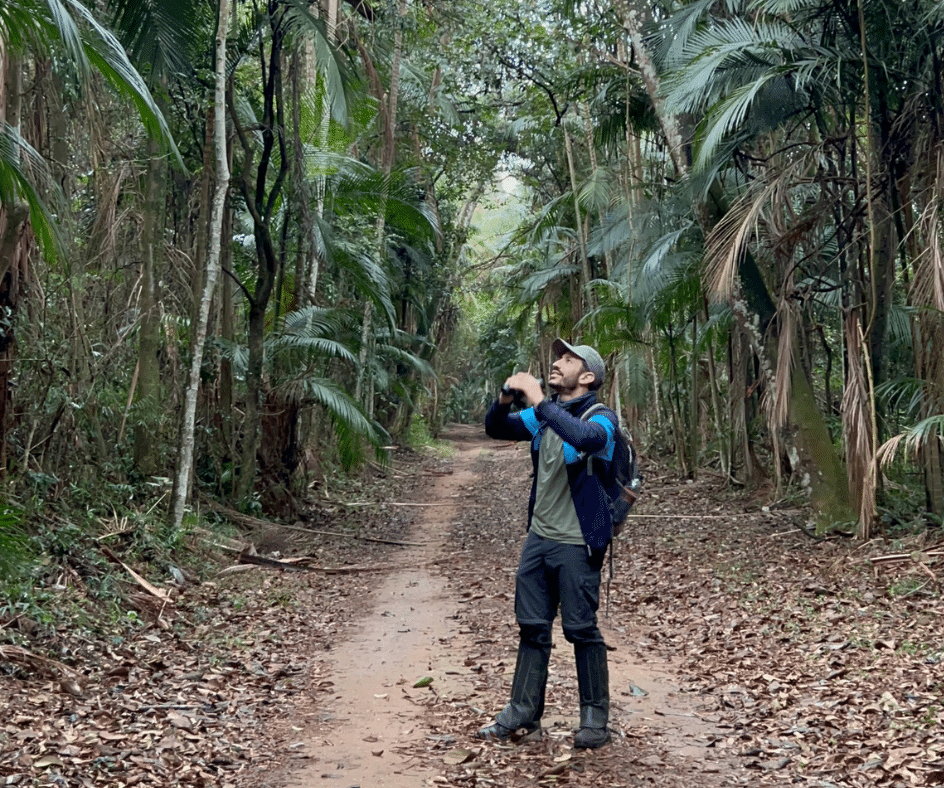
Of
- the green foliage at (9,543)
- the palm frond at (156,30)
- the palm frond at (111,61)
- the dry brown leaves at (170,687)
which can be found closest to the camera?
the green foliage at (9,543)

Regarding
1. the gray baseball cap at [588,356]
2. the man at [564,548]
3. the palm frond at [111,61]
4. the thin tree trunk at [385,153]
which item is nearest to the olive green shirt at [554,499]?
the man at [564,548]

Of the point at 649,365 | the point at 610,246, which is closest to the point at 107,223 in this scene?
the point at 610,246

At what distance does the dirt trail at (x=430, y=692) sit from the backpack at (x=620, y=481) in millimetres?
1149

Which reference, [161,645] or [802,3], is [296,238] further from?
[161,645]

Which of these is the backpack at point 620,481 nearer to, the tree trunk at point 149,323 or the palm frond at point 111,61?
the palm frond at point 111,61

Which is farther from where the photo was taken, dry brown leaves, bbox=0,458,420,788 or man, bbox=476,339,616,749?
man, bbox=476,339,616,749

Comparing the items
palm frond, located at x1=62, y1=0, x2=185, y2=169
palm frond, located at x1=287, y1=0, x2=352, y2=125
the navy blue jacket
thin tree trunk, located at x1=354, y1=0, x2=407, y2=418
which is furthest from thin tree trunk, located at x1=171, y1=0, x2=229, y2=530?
the navy blue jacket

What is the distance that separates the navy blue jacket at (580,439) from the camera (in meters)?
4.47

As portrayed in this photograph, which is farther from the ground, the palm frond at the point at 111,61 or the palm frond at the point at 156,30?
the palm frond at the point at 156,30

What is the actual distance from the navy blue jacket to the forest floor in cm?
110

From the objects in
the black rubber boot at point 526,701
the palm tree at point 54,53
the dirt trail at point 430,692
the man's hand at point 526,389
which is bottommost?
the dirt trail at point 430,692

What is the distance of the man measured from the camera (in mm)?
4598

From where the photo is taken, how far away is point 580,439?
445 cm

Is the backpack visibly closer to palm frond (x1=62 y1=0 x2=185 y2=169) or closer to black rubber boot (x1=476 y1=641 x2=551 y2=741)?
black rubber boot (x1=476 y1=641 x2=551 y2=741)
